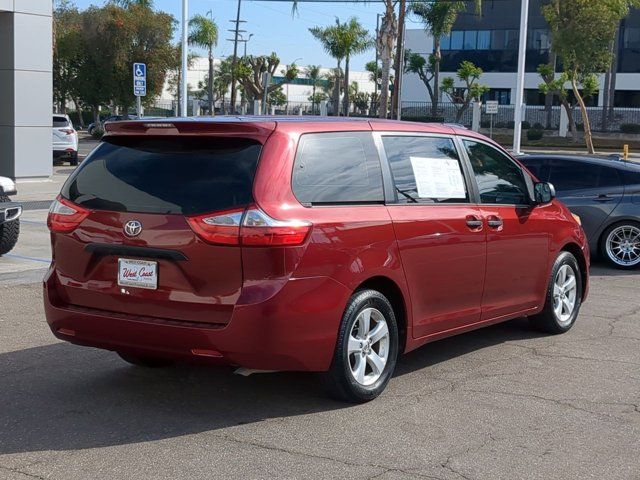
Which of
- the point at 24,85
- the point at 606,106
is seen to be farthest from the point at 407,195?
the point at 606,106

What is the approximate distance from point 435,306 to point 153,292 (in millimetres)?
2023

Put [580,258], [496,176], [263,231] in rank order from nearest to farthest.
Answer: [263,231]
[496,176]
[580,258]

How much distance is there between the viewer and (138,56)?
51906mm

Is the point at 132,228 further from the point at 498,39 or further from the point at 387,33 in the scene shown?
the point at 498,39

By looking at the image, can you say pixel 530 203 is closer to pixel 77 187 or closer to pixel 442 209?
pixel 442 209

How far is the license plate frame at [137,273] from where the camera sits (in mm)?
5348

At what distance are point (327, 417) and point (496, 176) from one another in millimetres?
2618

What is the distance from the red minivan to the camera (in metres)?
5.16

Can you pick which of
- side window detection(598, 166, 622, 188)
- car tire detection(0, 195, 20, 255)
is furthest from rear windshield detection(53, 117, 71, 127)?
side window detection(598, 166, 622, 188)

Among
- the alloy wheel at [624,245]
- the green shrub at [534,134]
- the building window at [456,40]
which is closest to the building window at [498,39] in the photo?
the building window at [456,40]

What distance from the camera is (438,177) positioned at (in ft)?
21.4

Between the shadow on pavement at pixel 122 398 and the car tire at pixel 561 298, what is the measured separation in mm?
1143

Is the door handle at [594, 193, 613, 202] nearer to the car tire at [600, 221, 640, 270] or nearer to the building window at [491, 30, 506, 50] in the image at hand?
the car tire at [600, 221, 640, 270]

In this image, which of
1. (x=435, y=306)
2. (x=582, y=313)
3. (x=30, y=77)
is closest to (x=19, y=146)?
(x=30, y=77)
